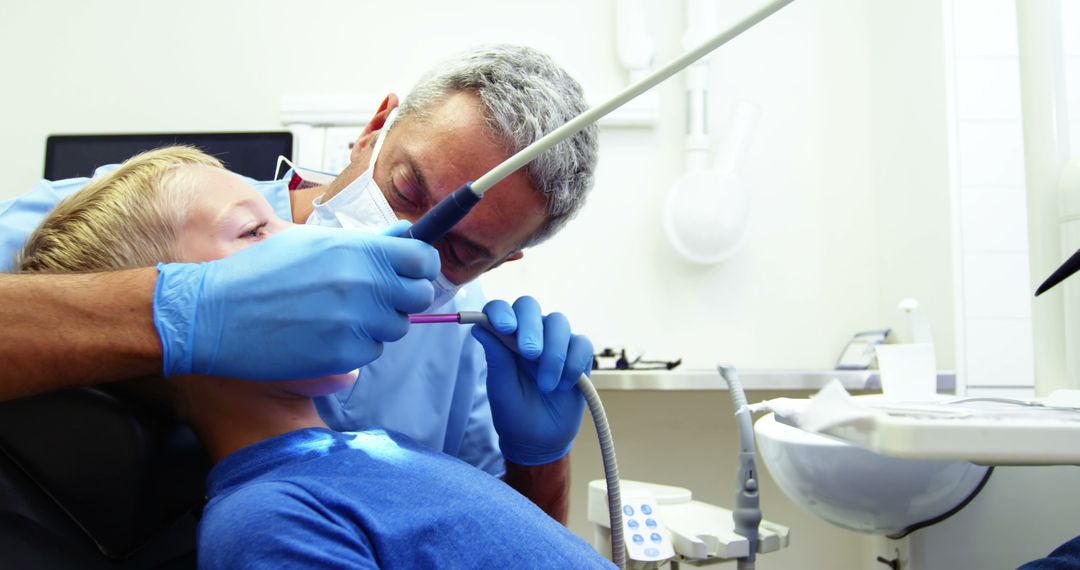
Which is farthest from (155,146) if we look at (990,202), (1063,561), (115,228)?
(1063,561)

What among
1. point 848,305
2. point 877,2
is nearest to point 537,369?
point 848,305

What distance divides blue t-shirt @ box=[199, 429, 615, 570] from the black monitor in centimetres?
157

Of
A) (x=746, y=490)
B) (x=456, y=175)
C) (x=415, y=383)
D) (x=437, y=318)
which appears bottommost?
(x=746, y=490)

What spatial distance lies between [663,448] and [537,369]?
143 cm

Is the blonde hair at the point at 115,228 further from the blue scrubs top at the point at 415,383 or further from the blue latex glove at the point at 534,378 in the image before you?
the blue latex glove at the point at 534,378

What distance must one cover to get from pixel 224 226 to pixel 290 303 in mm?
184

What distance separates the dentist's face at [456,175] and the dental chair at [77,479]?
1.75ft

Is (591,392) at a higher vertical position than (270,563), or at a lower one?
higher

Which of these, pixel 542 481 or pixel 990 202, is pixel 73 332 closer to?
pixel 542 481

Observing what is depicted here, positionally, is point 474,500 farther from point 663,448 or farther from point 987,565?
point 663,448

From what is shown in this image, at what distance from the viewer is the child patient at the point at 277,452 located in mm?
919

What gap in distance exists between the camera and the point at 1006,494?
137 centimetres

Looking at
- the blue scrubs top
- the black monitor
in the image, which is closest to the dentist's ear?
the blue scrubs top

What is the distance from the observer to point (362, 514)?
0.93 meters
